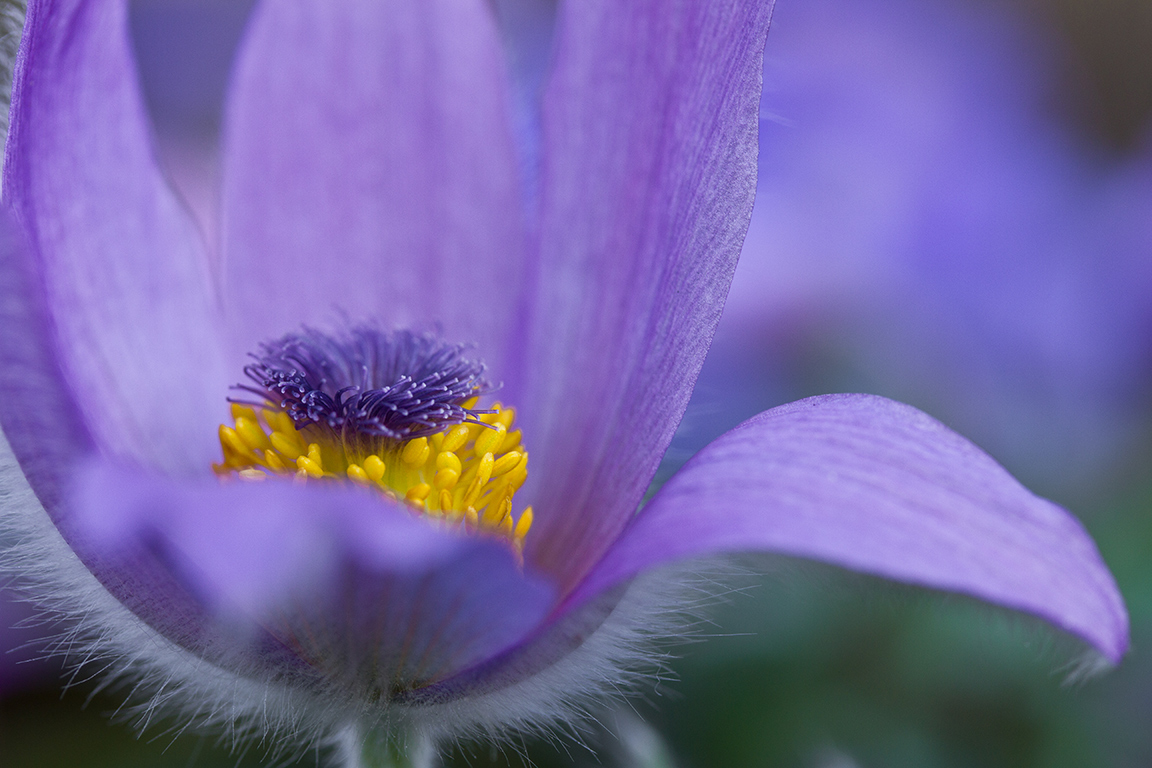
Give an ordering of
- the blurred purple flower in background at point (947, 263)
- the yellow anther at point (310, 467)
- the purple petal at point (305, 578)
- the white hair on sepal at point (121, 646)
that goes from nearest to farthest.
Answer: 1. the purple petal at point (305, 578)
2. the white hair on sepal at point (121, 646)
3. the yellow anther at point (310, 467)
4. the blurred purple flower in background at point (947, 263)

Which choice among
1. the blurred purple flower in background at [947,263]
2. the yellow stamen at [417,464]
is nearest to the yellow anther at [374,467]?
the yellow stamen at [417,464]

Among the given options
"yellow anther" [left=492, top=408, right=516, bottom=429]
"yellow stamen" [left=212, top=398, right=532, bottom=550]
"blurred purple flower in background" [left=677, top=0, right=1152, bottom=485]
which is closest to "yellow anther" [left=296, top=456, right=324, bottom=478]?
"yellow stamen" [left=212, top=398, right=532, bottom=550]

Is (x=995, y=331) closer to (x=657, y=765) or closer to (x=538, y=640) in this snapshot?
(x=657, y=765)

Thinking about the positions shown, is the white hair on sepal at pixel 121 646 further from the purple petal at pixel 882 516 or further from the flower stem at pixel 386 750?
the purple petal at pixel 882 516

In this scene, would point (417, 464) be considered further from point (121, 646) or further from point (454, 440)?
point (121, 646)

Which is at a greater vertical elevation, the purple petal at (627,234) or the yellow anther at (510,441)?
the purple petal at (627,234)

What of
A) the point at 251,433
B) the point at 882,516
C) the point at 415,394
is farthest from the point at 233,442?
the point at 882,516
